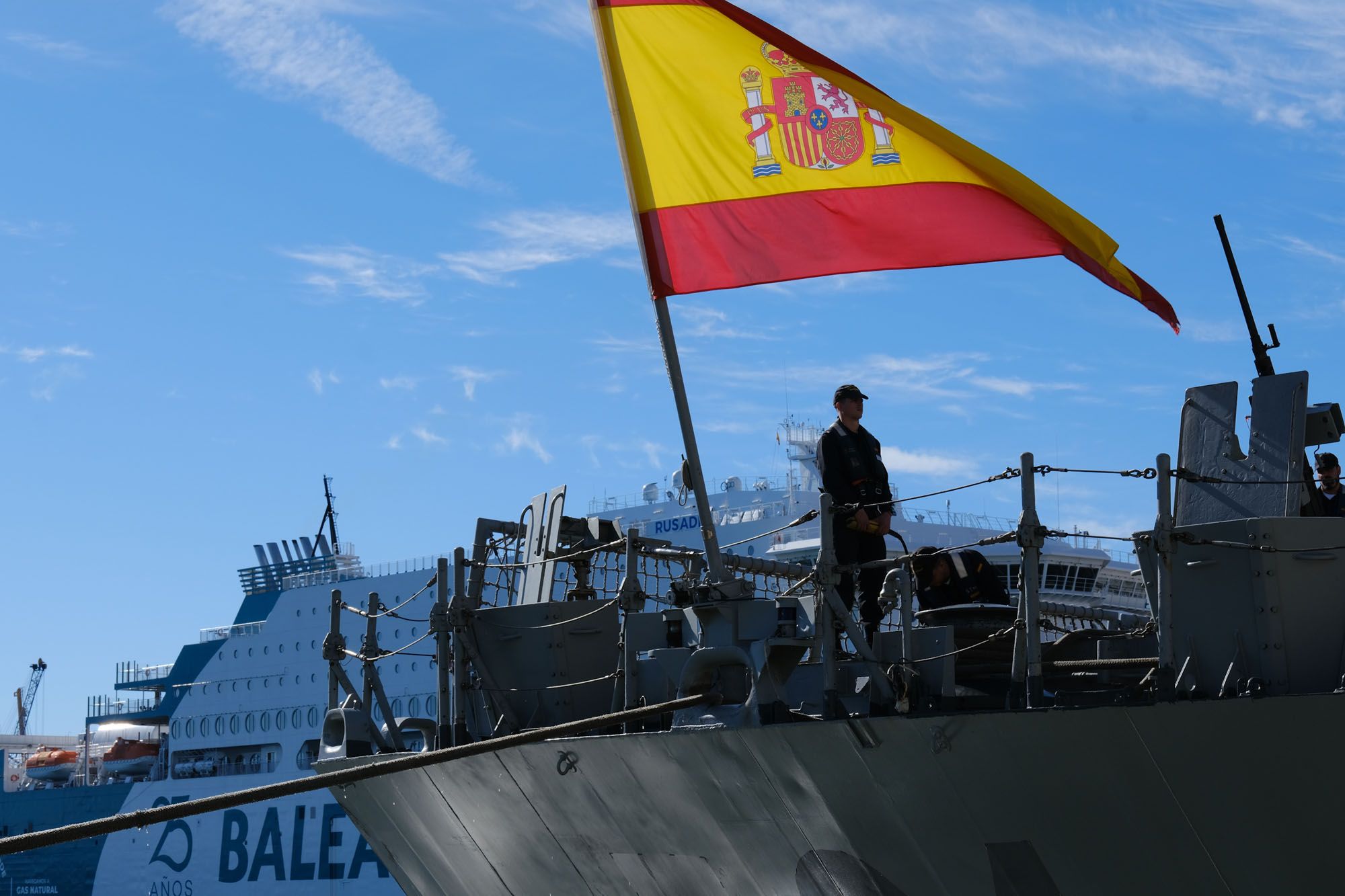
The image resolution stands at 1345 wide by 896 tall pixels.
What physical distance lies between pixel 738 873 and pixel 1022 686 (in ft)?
5.84

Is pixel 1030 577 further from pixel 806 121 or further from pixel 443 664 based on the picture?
pixel 443 664

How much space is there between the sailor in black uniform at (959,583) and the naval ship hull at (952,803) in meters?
2.10

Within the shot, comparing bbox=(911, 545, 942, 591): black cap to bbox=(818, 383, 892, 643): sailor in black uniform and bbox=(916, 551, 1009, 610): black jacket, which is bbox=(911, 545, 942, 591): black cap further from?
bbox=(818, 383, 892, 643): sailor in black uniform

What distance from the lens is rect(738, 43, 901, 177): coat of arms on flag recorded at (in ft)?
23.9

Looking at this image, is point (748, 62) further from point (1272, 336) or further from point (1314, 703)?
point (1314, 703)

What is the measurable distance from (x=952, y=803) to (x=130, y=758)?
1348 inches

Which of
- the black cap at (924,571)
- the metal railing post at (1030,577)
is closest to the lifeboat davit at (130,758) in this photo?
the black cap at (924,571)

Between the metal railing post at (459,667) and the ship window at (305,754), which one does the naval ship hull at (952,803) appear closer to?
the metal railing post at (459,667)

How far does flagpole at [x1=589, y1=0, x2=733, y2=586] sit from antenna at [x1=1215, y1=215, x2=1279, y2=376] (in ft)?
8.23

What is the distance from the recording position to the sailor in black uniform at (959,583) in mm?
8352

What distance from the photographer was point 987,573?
8.43 meters

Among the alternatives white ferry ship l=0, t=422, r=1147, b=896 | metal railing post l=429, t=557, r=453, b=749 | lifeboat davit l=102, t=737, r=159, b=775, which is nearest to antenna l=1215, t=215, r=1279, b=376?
metal railing post l=429, t=557, r=453, b=749

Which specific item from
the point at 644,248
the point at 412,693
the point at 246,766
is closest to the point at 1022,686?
the point at 644,248

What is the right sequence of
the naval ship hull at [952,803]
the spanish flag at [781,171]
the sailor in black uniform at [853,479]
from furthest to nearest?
1. the sailor in black uniform at [853,479]
2. the spanish flag at [781,171]
3. the naval ship hull at [952,803]
